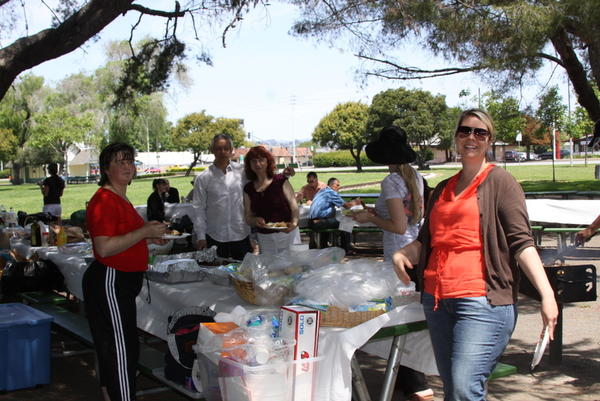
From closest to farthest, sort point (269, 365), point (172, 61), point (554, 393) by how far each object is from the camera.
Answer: point (269, 365) < point (554, 393) < point (172, 61)

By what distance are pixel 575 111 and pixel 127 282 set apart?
38186mm

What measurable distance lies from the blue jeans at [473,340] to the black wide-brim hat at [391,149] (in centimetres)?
154

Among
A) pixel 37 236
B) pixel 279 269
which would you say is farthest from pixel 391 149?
pixel 37 236

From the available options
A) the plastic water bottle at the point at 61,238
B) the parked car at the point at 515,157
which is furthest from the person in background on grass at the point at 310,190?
the parked car at the point at 515,157

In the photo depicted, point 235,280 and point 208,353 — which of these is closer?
point 208,353

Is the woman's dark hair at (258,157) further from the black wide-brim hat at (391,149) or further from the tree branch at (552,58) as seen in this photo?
the tree branch at (552,58)

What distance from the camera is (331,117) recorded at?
58781 mm

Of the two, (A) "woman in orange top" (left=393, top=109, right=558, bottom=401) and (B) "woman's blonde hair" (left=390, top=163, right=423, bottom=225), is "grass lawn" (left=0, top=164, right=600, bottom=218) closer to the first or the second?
(B) "woman's blonde hair" (left=390, top=163, right=423, bottom=225)

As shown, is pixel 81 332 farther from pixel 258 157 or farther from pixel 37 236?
pixel 37 236

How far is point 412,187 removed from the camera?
148 inches

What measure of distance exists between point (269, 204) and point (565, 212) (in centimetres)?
473

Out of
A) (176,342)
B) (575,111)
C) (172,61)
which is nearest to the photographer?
(176,342)

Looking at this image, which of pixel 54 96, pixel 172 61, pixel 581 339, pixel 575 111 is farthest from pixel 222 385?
pixel 54 96

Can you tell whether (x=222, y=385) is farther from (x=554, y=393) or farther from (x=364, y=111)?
(x=364, y=111)
